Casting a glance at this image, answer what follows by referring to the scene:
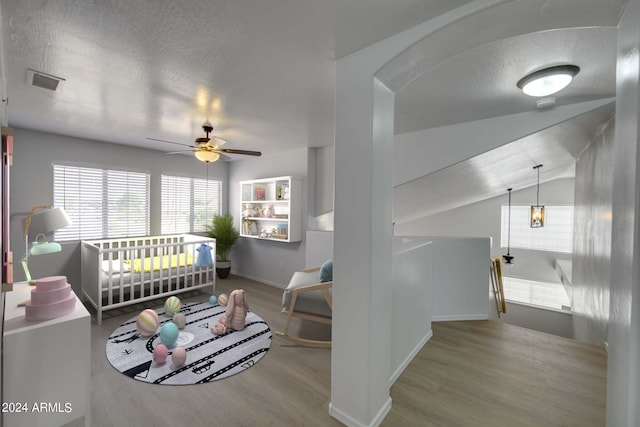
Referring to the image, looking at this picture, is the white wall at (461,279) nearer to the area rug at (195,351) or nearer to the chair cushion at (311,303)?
the chair cushion at (311,303)

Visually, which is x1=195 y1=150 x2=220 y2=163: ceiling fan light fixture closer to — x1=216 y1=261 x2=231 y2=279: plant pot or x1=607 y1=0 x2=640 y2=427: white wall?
x1=216 y1=261 x2=231 y2=279: plant pot

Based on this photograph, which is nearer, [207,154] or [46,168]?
[207,154]

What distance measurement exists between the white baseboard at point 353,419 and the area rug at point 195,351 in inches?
36.0

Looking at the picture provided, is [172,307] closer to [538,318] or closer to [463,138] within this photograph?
[463,138]

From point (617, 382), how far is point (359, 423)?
1261 millimetres

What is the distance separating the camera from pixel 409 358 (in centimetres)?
239

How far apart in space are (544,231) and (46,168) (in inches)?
377

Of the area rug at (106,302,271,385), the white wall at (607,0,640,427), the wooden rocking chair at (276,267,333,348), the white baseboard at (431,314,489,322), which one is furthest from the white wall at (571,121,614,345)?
the area rug at (106,302,271,385)

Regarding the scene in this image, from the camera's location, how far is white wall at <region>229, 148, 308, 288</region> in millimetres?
4488

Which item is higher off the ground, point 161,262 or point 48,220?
point 48,220

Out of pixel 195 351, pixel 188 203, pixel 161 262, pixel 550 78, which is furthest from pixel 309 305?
pixel 188 203

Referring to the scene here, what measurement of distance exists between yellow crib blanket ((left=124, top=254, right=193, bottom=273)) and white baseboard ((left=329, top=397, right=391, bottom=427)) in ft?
9.90

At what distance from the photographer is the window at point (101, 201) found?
Answer: 12.5ft

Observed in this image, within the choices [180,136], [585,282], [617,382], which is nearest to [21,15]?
[180,136]
